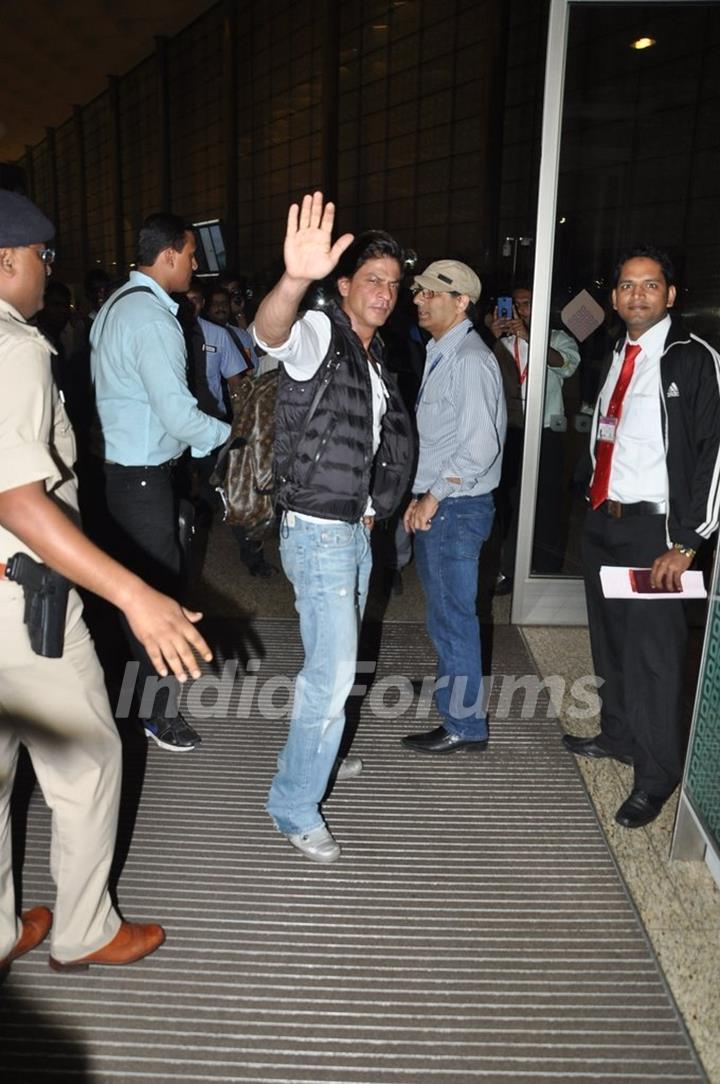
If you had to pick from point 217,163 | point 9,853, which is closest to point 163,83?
point 217,163

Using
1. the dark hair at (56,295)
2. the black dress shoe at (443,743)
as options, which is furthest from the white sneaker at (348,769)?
the dark hair at (56,295)

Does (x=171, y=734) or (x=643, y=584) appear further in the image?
(x=171, y=734)

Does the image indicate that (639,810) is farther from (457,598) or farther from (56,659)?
(56,659)

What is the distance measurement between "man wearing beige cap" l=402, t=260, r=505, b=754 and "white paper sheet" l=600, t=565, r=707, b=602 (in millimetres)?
530

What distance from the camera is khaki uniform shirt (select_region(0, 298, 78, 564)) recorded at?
5.32 feet

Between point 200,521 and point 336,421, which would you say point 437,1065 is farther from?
point 200,521

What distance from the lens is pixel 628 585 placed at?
2756 millimetres

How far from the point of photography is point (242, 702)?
3.72 meters

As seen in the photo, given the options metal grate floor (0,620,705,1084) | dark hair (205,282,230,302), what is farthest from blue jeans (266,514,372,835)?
dark hair (205,282,230,302)

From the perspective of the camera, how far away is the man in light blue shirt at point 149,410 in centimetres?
291

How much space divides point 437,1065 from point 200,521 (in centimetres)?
509

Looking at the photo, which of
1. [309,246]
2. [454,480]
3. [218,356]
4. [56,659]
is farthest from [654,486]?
[218,356]

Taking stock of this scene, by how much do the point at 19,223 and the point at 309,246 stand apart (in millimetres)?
646

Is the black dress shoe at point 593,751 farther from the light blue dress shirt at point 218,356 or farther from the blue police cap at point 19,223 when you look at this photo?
the light blue dress shirt at point 218,356
